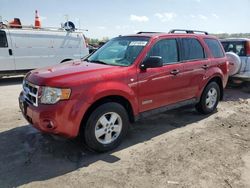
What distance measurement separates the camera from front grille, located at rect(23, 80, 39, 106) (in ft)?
13.1

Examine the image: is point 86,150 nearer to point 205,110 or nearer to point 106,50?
point 106,50

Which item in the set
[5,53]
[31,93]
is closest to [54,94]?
[31,93]

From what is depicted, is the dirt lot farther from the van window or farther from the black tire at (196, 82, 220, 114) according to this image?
the van window

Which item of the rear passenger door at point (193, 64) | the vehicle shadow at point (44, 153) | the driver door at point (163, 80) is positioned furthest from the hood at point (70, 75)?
the rear passenger door at point (193, 64)

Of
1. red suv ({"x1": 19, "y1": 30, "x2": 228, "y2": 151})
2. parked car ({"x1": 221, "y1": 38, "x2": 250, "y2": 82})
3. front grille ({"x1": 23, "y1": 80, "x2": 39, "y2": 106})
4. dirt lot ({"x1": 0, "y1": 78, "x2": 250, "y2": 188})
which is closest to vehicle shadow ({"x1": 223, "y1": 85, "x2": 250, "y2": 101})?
parked car ({"x1": 221, "y1": 38, "x2": 250, "y2": 82})

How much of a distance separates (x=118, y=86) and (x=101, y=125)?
0.64m

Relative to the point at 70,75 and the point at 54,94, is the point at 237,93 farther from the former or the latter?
the point at 54,94

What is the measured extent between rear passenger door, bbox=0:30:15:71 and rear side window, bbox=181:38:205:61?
297 inches

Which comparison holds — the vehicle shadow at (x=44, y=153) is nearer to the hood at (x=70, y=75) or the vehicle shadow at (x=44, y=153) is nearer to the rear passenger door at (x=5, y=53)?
the hood at (x=70, y=75)

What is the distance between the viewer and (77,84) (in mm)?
3865

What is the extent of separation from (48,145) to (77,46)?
341 inches

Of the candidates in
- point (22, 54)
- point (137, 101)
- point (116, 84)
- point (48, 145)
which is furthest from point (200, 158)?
point (22, 54)

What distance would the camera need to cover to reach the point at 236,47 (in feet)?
29.9

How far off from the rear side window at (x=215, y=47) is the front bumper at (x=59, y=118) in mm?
3724
